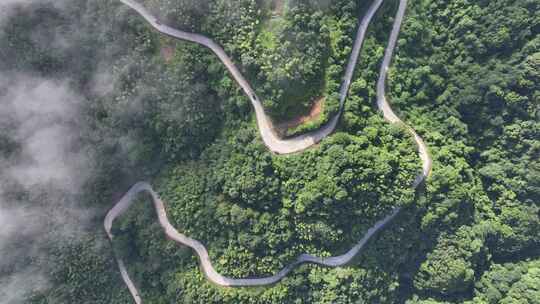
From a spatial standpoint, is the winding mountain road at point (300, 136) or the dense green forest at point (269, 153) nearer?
the dense green forest at point (269, 153)

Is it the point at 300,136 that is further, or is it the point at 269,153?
the point at 300,136

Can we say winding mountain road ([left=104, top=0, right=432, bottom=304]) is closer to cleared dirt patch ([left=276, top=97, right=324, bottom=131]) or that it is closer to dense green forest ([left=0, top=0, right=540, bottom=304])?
dense green forest ([left=0, top=0, right=540, bottom=304])

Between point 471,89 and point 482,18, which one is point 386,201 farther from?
point 482,18

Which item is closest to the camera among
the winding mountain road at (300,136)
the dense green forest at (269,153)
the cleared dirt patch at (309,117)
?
the dense green forest at (269,153)

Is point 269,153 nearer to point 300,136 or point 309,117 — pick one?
point 300,136

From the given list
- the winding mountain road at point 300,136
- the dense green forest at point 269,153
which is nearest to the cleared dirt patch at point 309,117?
the dense green forest at point 269,153

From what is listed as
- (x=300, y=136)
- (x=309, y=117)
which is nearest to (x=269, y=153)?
(x=300, y=136)

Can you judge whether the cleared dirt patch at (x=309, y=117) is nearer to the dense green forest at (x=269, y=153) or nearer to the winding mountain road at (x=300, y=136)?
the dense green forest at (x=269, y=153)

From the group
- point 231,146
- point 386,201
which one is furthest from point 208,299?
point 386,201
